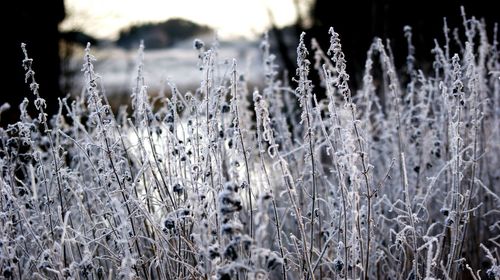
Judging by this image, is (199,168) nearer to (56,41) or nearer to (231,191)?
(231,191)

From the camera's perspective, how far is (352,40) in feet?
34.1

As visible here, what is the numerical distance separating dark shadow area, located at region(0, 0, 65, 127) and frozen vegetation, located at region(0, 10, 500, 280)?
13.6 feet

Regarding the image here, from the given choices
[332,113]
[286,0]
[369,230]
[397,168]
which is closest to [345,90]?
[332,113]

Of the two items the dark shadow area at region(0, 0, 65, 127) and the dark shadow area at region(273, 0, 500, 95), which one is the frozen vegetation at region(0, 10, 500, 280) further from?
the dark shadow area at region(273, 0, 500, 95)

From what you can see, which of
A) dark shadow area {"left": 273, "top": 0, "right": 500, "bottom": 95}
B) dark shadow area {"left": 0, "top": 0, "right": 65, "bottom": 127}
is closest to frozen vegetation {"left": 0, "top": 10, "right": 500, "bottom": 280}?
dark shadow area {"left": 0, "top": 0, "right": 65, "bottom": 127}

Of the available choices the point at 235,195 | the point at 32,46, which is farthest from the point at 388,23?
the point at 235,195

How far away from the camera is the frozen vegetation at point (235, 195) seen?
2.03m

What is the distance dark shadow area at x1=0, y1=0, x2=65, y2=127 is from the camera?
7559 millimetres

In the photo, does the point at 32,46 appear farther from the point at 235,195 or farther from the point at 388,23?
the point at 235,195

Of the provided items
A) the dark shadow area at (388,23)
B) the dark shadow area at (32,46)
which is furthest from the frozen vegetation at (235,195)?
the dark shadow area at (388,23)

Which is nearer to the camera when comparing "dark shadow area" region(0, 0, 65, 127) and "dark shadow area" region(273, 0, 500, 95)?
"dark shadow area" region(0, 0, 65, 127)

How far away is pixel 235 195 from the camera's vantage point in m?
1.72

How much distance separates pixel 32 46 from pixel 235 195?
7330 millimetres

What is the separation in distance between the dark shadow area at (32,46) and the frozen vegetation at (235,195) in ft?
13.6
